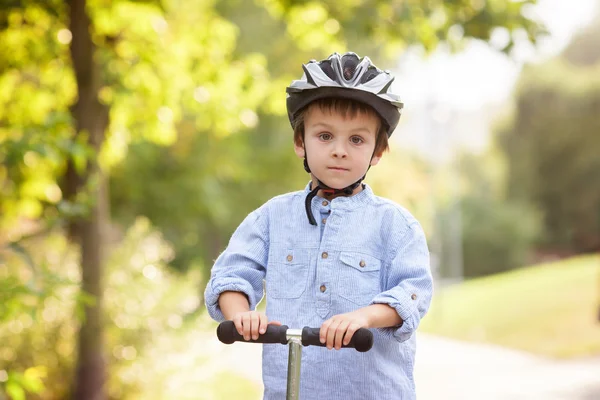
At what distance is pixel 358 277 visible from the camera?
2.75m

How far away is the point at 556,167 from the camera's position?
3981 centimetres

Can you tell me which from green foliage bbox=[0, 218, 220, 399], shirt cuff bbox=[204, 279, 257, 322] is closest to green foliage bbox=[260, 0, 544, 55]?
green foliage bbox=[0, 218, 220, 399]

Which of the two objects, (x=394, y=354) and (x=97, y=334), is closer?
(x=394, y=354)

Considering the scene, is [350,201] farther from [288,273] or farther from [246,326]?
[246,326]

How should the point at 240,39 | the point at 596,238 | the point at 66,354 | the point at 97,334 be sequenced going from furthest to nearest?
the point at 596,238 < the point at 240,39 < the point at 66,354 < the point at 97,334

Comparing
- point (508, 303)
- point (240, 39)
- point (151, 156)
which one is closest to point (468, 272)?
point (508, 303)

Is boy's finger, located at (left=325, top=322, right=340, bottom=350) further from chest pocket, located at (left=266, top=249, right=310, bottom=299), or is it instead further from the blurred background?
the blurred background

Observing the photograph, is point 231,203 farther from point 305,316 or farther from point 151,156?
point 305,316

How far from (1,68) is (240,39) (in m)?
13.3

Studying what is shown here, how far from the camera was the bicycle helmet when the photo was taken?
2750 millimetres

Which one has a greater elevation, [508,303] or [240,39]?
[240,39]

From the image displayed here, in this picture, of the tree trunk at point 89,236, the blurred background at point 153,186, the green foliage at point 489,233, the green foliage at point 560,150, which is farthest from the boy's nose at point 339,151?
the green foliage at point 489,233

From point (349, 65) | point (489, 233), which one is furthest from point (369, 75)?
point (489, 233)

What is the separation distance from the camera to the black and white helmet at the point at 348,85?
2748 mm
